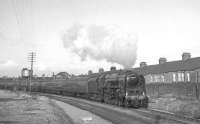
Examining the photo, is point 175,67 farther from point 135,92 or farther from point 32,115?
point 32,115

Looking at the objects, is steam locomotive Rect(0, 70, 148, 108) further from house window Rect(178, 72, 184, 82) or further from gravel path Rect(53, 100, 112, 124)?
house window Rect(178, 72, 184, 82)

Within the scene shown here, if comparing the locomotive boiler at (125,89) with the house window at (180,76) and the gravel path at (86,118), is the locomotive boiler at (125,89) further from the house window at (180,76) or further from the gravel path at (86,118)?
the house window at (180,76)

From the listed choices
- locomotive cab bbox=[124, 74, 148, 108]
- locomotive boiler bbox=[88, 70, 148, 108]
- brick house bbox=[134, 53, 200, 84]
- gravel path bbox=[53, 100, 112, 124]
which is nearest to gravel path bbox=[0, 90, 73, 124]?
gravel path bbox=[53, 100, 112, 124]

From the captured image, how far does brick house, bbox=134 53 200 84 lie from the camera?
136 feet

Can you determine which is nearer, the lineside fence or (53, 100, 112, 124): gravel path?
(53, 100, 112, 124): gravel path

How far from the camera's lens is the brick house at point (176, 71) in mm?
41312

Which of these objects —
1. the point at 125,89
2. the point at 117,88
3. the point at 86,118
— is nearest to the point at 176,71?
the point at 117,88

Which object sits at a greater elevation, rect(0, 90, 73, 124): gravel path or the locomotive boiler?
the locomotive boiler

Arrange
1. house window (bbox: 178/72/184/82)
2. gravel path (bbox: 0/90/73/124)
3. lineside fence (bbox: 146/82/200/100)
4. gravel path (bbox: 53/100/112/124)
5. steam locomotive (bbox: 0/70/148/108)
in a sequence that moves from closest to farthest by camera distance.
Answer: gravel path (bbox: 53/100/112/124), gravel path (bbox: 0/90/73/124), steam locomotive (bbox: 0/70/148/108), lineside fence (bbox: 146/82/200/100), house window (bbox: 178/72/184/82)

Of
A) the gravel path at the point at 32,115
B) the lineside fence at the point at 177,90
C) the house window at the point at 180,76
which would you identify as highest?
the house window at the point at 180,76

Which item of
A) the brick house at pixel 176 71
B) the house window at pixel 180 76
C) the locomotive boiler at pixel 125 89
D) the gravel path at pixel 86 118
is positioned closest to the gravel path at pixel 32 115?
the gravel path at pixel 86 118

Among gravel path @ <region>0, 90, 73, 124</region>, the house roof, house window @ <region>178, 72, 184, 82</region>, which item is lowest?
gravel path @ <region>0, 90, 73, 124</region>

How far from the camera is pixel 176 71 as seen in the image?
45000 mm

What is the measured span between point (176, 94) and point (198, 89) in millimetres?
5105
